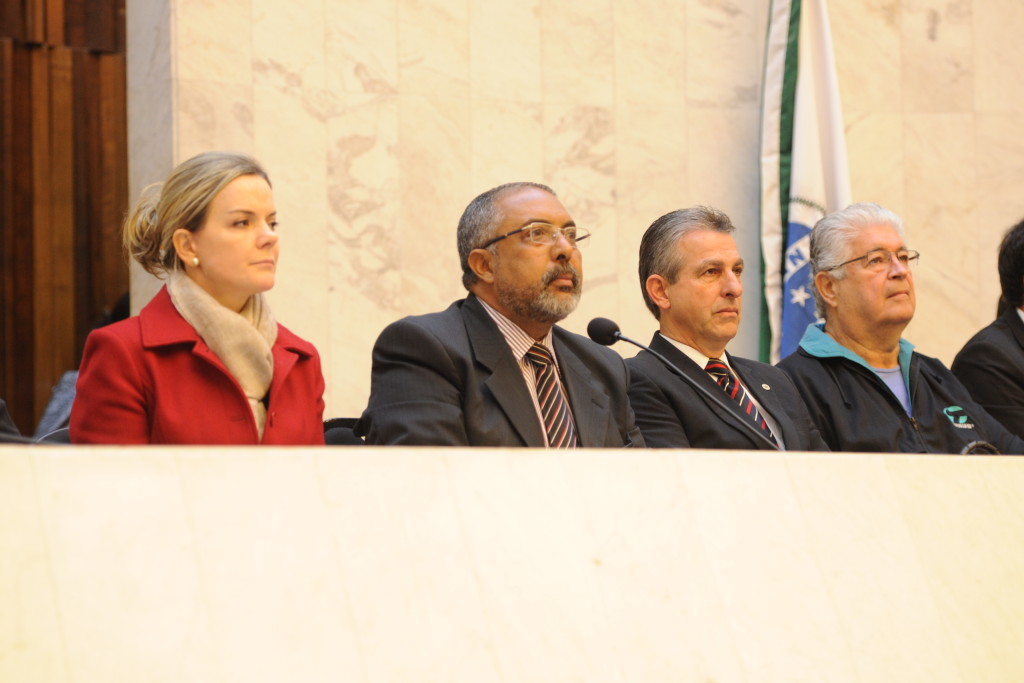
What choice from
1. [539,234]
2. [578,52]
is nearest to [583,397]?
[539,234]

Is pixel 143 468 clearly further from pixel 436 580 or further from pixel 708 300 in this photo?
pixel 708 300

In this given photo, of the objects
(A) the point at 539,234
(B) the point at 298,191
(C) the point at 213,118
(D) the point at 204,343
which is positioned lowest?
(D) the point at 204,343

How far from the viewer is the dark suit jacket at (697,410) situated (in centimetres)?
329

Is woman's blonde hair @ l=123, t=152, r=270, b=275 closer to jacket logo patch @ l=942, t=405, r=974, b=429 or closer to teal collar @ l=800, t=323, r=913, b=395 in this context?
teal collar @ l=800, t=323, r=913, b=395

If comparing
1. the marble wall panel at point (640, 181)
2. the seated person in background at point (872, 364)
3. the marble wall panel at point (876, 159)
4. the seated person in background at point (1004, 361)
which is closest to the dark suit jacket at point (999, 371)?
the seated person in background at point (1004, 361)

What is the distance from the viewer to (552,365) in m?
3.14

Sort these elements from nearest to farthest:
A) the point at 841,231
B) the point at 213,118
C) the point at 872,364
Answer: the point at 872,364
the point at 841,231
the point at 213,118

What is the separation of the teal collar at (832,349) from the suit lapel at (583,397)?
859 mm

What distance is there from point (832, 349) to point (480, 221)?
1.13 meters

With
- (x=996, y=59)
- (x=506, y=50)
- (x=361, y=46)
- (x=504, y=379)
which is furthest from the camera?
(x=996, y=59)

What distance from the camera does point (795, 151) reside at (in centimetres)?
537

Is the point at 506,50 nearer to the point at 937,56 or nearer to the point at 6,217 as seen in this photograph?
the point at 937,56

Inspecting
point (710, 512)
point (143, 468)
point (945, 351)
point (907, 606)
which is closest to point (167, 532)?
point (143, 468)

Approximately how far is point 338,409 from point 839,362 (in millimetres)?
1966
